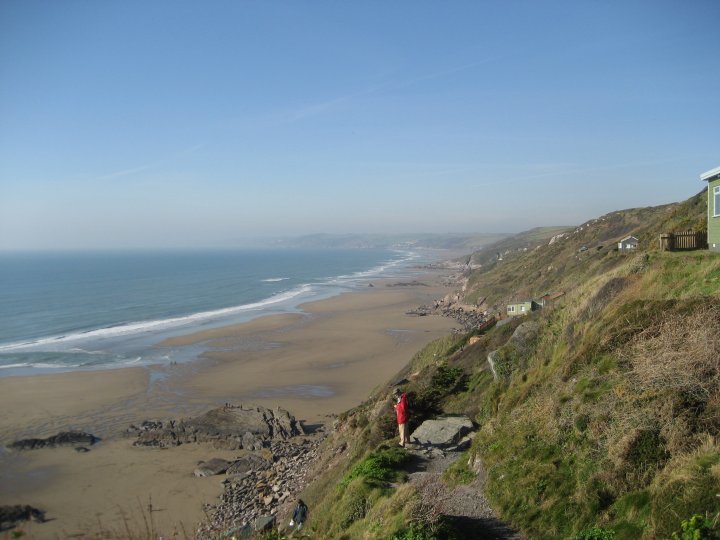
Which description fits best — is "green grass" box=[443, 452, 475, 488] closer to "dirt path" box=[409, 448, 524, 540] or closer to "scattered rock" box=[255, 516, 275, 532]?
"dirt path" box=[409, 448, 524, 540]

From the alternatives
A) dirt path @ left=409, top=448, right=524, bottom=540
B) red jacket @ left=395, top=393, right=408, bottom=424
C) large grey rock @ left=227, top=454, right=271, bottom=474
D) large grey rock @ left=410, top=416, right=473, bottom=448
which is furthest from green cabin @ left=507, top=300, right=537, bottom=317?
dirt path @ left=409, top=448, right=524, bottom=540

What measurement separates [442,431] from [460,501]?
368 cm

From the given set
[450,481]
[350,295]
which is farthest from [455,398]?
[350,295]

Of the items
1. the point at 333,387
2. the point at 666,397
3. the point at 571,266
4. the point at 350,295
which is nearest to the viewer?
the point at 666,397

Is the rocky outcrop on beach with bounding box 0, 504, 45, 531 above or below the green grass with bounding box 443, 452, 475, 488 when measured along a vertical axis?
below

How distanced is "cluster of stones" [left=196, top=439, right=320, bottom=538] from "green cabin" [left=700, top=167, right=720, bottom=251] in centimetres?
1468

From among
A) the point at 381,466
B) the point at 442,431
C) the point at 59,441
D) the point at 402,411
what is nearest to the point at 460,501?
the point at 381,466

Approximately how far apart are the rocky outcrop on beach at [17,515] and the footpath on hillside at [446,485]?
13.7 m

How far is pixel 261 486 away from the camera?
17844mm

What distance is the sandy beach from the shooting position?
1812 centimetres

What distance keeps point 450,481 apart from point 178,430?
724 inches

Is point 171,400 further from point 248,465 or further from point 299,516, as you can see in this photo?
point 299,516

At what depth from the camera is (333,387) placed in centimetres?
3219

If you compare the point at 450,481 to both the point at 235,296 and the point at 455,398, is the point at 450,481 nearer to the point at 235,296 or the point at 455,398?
the point at 455,398
